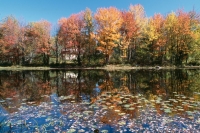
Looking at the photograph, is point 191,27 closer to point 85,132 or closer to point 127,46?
point 127,46

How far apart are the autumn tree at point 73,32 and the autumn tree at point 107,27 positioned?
495cm

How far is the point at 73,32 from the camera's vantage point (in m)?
39.7

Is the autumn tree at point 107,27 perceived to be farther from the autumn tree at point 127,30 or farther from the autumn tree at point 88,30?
the autumn tree at point 88,30

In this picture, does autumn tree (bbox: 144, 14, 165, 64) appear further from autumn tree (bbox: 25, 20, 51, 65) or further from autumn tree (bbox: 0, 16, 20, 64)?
autumn tree (bbox: 0, 16, 20, 64)

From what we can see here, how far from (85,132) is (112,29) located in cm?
3220

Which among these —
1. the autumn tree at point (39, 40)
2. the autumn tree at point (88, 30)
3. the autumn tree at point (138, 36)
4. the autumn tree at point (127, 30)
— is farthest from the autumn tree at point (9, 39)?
the autumn tree at point (138, 36)

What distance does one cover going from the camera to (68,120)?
22.5 ft

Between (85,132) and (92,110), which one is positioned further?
(92,110)

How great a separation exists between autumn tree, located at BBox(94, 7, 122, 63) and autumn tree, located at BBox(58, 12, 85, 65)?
495cm

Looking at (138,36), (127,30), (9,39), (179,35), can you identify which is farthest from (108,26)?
(9,39)

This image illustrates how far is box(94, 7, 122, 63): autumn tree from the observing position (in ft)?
120

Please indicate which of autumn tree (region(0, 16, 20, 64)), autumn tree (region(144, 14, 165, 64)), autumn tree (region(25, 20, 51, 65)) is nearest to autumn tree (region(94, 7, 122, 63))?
autumn tree (region(144, 14, 165, 64))

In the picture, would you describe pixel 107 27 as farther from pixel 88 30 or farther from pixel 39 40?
pixel 39 40

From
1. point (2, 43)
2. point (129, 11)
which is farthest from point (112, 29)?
point (2, 43)
